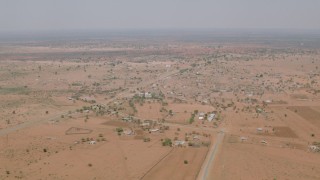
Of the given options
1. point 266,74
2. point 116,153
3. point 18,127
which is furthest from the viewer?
point 266,74

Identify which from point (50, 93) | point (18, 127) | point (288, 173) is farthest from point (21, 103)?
point (288, 173)

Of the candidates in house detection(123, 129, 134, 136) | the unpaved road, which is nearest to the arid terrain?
the unpaved road

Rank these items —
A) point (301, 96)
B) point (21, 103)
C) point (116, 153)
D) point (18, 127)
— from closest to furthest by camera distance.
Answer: point (116, 153) → point (18, 127) → point (21, 103) → point (301, 96)

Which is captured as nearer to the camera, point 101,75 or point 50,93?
point 50,93

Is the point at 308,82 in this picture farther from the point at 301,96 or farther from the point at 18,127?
the point at 18,127

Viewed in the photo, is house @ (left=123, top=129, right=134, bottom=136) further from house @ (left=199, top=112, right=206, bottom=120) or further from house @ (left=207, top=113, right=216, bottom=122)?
house @ (left=207, top=113, right=216, bottom=122)

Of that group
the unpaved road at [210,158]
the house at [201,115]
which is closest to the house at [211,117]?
the house at [201,115]

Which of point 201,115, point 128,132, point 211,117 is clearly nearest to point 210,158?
point 128,132

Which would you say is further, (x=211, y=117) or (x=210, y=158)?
(x=211, y=117)

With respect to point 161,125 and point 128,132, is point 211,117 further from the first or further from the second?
point 128,132
